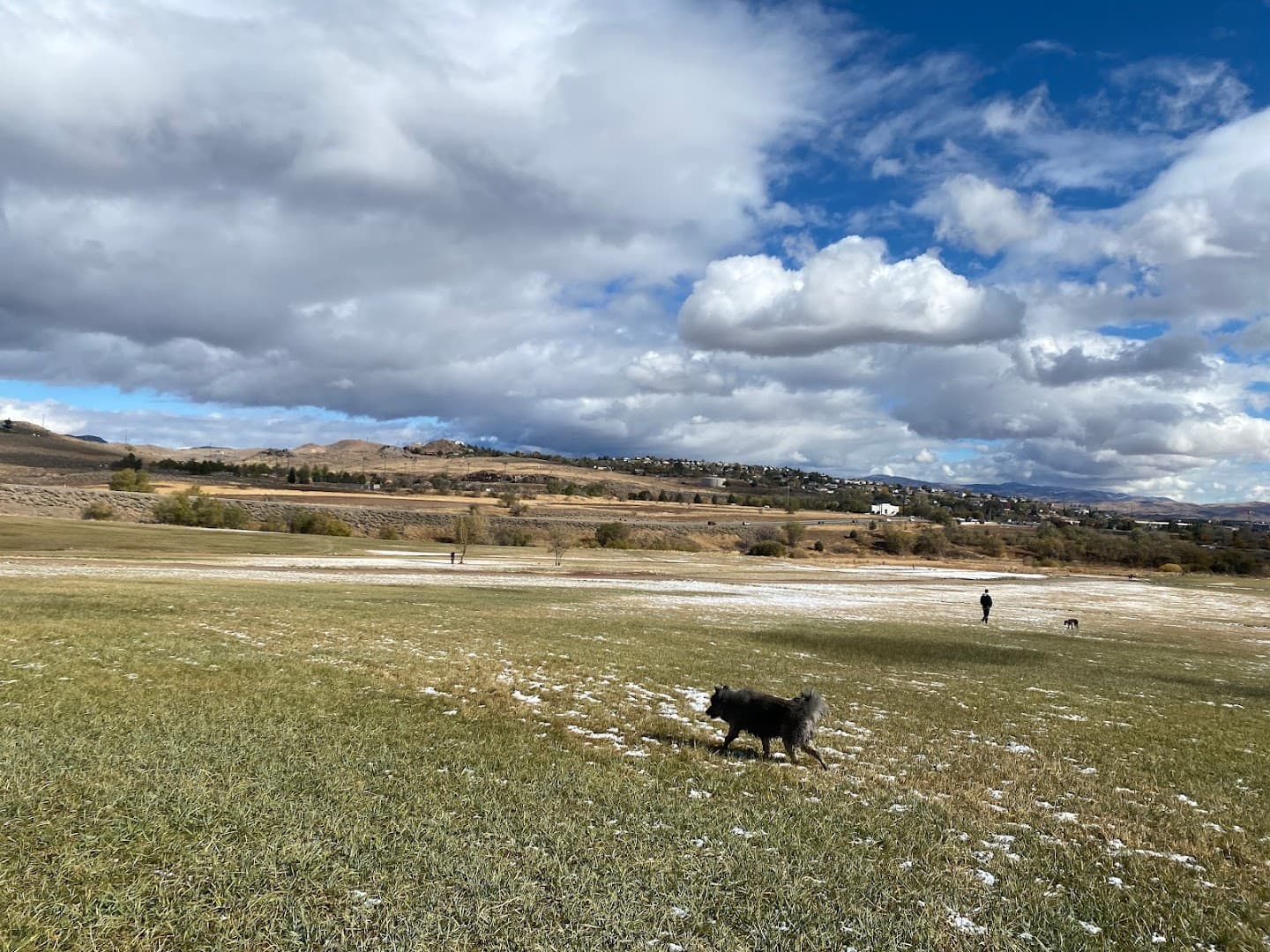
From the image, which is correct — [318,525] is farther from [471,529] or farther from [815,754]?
[815,754]

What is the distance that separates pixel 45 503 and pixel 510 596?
328ft

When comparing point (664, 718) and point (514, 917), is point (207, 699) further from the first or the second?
point (514, 917)

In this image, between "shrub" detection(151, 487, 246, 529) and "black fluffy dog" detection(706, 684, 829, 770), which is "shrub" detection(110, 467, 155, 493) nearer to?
"shrub" detection(151, 487, 246, 529)

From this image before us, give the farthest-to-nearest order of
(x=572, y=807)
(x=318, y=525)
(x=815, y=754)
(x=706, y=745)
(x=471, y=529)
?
(x=471, y=529)
(x=318, y=525)
(x=706, y=745)
(x=815, y=754)
(x=572, y=807)

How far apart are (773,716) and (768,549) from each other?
111 metres

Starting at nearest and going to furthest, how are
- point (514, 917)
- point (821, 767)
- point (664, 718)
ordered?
point (514, 917) → point (821, 767) → point (664, 718)

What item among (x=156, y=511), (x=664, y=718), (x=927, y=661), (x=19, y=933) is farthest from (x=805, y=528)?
(x=19, y=933)

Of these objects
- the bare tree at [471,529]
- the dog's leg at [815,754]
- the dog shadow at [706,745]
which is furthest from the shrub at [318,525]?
the dog's leg at [815,754]

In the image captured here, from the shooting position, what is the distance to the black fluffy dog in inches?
432

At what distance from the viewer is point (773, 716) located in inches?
445

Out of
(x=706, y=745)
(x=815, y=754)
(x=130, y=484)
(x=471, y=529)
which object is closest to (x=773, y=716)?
(x=815, y=754)

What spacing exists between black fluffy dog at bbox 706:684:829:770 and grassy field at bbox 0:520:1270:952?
43 cm

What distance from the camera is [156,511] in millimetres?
101750

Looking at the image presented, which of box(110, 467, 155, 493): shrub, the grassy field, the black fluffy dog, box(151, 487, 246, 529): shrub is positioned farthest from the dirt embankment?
the black fluffy dog
